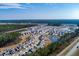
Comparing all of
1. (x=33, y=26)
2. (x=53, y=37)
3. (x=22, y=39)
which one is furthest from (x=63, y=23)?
(x=22, y=39)

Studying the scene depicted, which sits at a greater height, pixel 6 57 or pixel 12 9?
pixel 12 9

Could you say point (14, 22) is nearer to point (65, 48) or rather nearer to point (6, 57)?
point (6, 57)

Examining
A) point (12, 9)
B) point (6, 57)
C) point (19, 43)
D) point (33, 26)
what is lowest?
point (6, 57)
